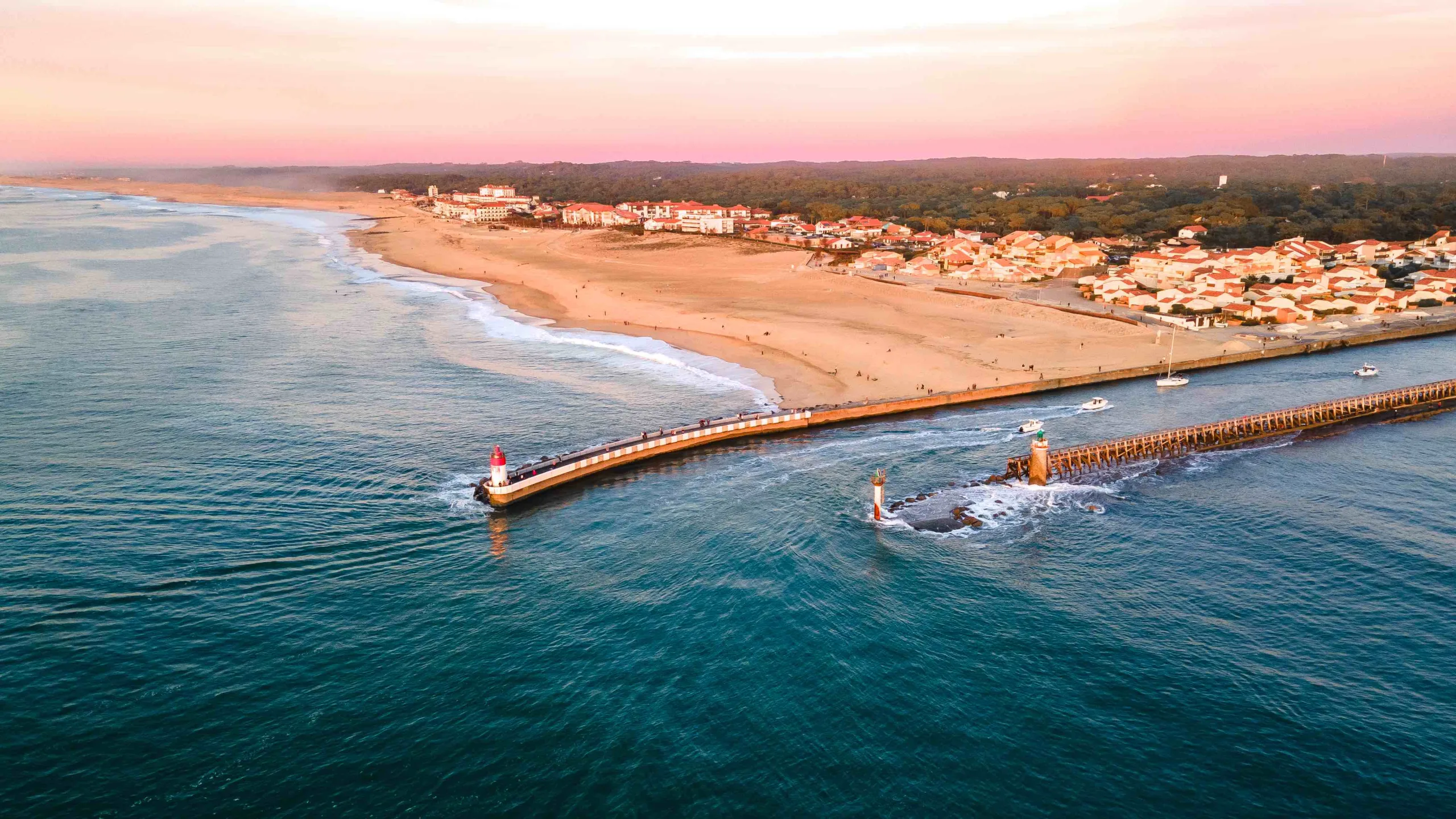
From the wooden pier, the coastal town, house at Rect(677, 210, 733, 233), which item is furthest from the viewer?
house at Rect(677, 210, 733, 233)

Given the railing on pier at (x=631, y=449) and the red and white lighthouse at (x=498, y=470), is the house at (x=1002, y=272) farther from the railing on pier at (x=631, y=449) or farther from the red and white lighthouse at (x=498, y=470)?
the red and white lighthouse at (x=498, y=470)

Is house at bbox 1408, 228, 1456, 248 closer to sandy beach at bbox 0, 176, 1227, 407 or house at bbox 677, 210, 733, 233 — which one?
sandy beach at bbox 0, 176, 1227, 407

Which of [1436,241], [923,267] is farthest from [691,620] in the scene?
[1436,241]

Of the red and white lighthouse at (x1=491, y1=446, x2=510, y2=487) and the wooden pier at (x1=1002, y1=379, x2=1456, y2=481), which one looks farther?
the wooden pier at (x1=1002, y1=379, x2=1456, y2=481)

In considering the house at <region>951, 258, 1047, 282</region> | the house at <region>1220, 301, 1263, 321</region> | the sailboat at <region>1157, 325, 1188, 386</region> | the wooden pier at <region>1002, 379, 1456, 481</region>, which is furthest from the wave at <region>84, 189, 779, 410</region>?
the house at <region>1220, 301, 1263, 321</region>

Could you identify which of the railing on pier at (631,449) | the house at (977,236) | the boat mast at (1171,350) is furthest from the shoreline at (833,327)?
the house at (977,236)

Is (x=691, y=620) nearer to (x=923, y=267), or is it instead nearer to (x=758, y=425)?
(x=758, y=425)
